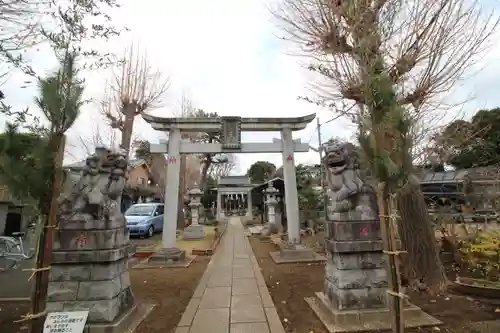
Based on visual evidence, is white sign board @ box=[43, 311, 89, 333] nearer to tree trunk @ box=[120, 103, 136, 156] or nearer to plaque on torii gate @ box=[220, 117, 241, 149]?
plaque on torii gate @ box=[220, 117, 241, 149]

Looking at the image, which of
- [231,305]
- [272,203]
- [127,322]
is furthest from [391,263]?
[272,203]

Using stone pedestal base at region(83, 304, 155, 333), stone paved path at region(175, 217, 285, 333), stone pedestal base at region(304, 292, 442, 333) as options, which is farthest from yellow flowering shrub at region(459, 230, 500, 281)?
stone pedestal base at region(83, 304, 155, 333)

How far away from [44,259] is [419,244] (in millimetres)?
5710

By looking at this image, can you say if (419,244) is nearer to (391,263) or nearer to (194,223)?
(391,263)

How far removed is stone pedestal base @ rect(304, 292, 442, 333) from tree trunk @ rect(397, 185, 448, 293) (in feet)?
5.16

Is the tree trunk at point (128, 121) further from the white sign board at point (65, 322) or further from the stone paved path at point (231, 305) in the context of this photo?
the white sign board at point (65, 322)

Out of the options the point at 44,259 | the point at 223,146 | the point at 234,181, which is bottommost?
the point at 44,259

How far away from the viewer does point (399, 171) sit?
8.85 feet

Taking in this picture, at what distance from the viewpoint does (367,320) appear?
373 centimetres

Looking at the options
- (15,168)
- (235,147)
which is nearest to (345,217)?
(15,168)

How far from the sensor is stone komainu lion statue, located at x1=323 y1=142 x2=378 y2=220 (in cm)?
404

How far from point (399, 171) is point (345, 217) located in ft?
4.82

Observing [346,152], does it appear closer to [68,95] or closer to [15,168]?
[68,95]

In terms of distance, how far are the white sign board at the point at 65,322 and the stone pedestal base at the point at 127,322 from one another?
340 millimetres
